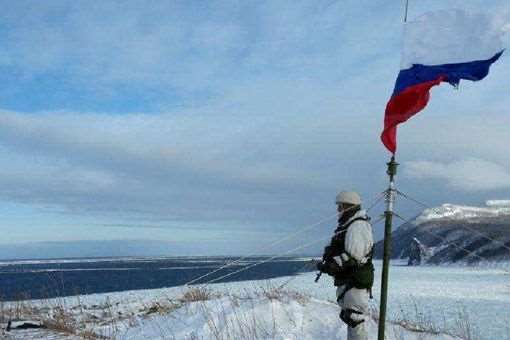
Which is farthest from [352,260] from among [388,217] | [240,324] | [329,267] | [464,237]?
[464,237]

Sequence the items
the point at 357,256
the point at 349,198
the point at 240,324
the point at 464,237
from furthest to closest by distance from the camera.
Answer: the point at 464,237 < the point at 240,324 < the point at 349,198 < the point at 357,256

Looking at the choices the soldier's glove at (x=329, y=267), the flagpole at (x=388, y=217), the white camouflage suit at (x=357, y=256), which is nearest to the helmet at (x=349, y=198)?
the white camouflage suit at (x=357, y=256)

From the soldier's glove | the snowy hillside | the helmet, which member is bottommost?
the snowy hillside

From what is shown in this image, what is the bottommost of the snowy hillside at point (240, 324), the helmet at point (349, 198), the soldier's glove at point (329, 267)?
the snowy hillside at point (240, 324)

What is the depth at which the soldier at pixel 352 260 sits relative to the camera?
7094mm

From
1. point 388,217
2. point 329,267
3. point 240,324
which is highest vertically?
point 388,217

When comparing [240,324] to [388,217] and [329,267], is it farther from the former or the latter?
[388,217]

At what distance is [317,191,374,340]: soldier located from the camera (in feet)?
23.3

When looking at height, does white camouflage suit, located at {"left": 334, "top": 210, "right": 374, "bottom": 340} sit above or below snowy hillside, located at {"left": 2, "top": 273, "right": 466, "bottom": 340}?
above

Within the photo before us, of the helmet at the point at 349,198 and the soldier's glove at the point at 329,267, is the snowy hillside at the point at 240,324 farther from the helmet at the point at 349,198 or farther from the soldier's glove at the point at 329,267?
the helmet at the point at 349,198

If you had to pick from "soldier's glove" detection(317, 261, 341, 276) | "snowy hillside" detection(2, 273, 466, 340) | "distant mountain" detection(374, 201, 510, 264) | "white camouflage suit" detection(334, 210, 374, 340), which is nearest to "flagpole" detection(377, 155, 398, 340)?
"white camouflage suit" detection(334, 210, 374, 340)

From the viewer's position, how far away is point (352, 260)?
710 centimetres

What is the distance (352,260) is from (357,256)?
8 centimetres

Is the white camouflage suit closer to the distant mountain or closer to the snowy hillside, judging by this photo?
the snowy hillside
